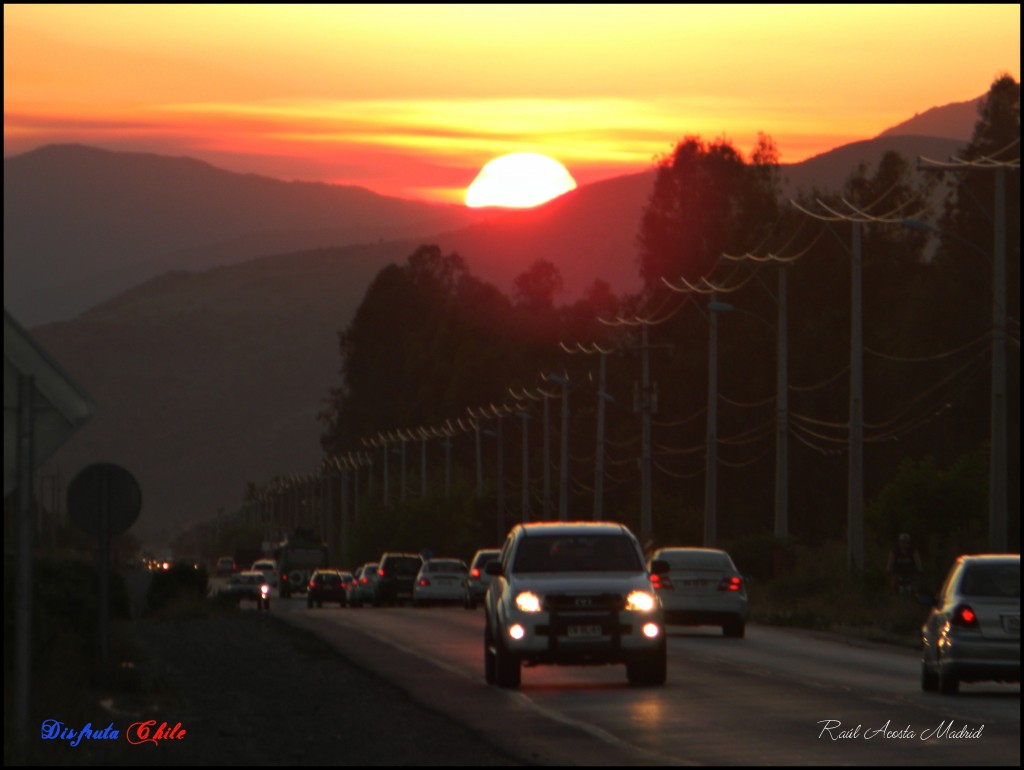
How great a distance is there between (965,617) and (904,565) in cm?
2109

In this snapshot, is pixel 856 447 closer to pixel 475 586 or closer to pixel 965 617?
pixel 475 586

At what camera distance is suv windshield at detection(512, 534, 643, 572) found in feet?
84.5

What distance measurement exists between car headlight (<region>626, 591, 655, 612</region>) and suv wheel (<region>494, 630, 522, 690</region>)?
1461 mm

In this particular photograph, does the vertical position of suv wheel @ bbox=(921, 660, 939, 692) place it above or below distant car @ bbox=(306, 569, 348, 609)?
above

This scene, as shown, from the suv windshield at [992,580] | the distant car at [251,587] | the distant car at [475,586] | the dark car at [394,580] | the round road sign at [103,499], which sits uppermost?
the round road sign at [103,499]

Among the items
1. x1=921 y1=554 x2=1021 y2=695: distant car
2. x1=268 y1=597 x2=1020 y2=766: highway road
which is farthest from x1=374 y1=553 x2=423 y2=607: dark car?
x1=921 y1=554 x2=1021 y2=695: distant car

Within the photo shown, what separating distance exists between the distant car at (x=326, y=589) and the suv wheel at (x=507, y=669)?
165 ft

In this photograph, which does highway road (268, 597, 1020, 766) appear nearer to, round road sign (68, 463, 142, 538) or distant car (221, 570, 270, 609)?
round road sign (68, 463, 142, 538)

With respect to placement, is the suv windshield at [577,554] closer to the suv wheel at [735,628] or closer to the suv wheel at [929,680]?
the suv wheel at [929,680]

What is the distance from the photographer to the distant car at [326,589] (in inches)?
2950

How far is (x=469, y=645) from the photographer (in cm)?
3612

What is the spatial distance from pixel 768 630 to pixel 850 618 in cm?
299

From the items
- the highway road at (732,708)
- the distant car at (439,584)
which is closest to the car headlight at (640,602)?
the highway road at (732,708)

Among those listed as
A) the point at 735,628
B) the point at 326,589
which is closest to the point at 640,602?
the point at 735,628
